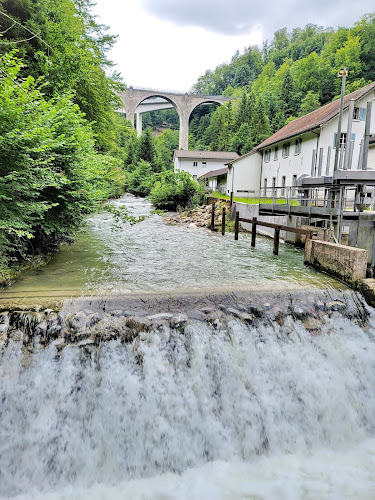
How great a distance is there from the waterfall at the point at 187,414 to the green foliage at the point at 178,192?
904 inches

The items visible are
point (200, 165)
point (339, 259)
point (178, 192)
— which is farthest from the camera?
point (200, 165)

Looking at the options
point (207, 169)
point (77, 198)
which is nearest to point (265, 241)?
point (77, 198)

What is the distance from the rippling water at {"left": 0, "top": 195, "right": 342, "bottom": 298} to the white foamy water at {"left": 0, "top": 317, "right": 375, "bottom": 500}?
1.76 m

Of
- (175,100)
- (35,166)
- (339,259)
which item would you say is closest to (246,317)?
(339,259)

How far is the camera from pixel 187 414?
14.6ft

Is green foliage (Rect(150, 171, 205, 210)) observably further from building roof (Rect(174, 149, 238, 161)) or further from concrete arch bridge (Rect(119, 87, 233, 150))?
concrete arch bridge (Rect(119, 87, 233, 150))

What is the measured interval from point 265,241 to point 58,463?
1211 centimetres

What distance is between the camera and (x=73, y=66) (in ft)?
44.2

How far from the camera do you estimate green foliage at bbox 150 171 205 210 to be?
2762 cm

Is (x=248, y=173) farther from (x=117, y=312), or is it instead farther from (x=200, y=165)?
(x=117, y=312)

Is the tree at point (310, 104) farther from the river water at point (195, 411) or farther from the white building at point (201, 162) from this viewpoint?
the river water at point (195, 411)

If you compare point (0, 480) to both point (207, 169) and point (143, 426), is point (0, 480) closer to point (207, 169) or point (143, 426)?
point (143, 426)

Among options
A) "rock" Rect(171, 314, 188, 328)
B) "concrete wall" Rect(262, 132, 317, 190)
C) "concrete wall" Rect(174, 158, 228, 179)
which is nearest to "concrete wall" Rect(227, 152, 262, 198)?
"concrete wall" Rect(262, 132, 317, 190)

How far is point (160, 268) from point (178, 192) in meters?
19.8
